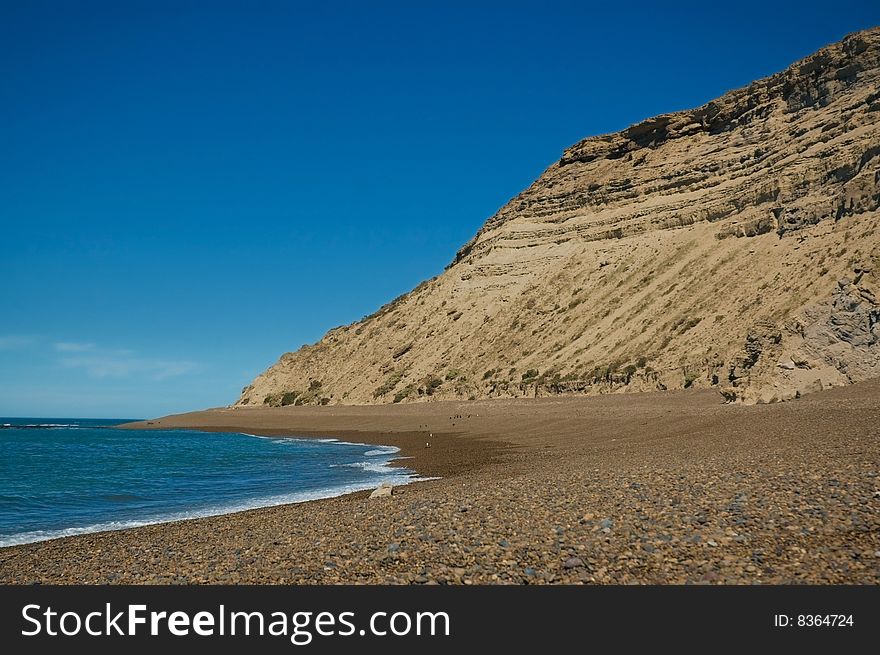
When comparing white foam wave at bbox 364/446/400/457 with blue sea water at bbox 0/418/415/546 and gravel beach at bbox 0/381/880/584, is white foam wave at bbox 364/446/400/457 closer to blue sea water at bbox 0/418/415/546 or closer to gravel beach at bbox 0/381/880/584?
blue sea water at bbox 0/418/415/546

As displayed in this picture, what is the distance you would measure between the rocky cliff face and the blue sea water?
641 inches

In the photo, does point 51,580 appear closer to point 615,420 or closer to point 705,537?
point 705,537

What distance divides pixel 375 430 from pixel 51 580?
37.6 metres

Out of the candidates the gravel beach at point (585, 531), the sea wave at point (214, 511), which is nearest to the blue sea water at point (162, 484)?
the sea wave at point (214, 511)

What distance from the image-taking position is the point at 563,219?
70.9 m

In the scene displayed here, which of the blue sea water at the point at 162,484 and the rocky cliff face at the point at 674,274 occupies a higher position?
the rocky cliff face at the point at 674,274

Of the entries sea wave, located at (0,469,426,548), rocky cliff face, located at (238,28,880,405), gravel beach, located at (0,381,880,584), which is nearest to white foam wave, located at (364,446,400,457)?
sea wave, located at (0,469,426,548)

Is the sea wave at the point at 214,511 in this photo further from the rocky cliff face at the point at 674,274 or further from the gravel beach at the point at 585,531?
the rocky cliff face at the point at 674,274

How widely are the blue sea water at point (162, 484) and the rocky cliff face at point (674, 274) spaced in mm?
16270

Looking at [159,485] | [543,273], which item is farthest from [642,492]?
[543,273]

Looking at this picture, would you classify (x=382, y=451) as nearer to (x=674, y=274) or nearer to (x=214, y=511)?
(x=214, y=511)

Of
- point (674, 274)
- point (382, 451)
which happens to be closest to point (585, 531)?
point (382, 451)

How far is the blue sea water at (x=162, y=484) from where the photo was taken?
15.8m

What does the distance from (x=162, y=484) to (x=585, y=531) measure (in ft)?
60.9
